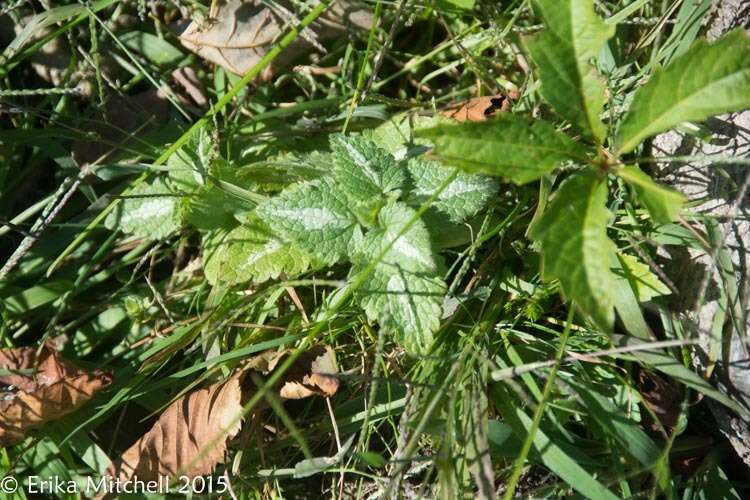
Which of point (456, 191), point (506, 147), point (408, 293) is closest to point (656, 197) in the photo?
point (506, 147)

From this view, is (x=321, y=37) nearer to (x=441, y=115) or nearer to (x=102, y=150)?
(x=441, y=115)

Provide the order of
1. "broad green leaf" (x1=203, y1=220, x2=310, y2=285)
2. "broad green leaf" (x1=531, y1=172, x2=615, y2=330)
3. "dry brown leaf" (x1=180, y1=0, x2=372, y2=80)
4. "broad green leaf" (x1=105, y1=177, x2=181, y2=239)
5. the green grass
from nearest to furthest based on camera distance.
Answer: "broad green leaf" (x1=531, y1=172, x2=615, y2=330) → the green grass → "broad green leaf" (x1=203, y1=220, x2=310, y2=285) → "broad green leaf" (x1=105, y1=177, x2=181, y2=239) → "dry brown leaf" (x1=180, y1=0, x2=372, y2=80)

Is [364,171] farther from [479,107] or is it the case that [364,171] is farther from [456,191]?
[479,107]

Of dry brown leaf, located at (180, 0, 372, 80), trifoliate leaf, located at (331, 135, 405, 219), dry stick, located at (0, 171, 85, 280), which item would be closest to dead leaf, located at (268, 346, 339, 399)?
trifoliate leaf, located at (331, 135, 405, 219)

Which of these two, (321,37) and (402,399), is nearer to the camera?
(402,399)

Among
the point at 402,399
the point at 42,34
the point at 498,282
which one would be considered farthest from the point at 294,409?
the point at 42,34

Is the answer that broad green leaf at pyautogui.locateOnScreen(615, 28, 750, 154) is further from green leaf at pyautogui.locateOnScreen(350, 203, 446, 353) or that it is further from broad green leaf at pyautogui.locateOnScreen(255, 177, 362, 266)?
broad green leaf at pyautogui.locateOnScreen(255, 177, 362, 266)
